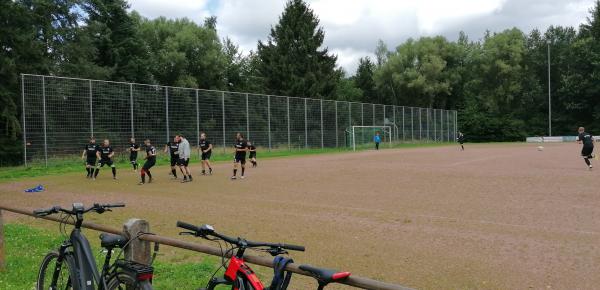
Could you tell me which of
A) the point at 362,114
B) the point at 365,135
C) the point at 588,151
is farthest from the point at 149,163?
the point at 362,114

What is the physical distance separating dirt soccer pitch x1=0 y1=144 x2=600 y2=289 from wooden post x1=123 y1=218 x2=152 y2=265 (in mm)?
2512

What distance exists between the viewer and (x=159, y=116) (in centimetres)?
2933

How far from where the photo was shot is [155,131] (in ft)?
94.1

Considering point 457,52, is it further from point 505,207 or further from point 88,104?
point 505,207

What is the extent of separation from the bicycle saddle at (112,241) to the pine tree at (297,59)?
2005 inches

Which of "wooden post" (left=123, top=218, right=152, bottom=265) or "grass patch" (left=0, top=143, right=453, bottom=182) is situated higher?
"wooden post" (left=123, top=218, right=152, bottom=265)

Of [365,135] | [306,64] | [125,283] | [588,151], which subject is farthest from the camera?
[306,64]

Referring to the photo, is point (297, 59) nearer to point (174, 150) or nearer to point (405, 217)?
point (174, 150)

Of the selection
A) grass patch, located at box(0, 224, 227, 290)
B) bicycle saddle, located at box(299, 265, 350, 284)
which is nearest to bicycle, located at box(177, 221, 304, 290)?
bicycle saddle, located at box(299, 265, 350, 284)

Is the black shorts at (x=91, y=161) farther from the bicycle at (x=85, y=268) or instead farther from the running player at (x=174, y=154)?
the bicycle at (x=85, y=268)

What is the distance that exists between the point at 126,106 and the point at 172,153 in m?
9.35

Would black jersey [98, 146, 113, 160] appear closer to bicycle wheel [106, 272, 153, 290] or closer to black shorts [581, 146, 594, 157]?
bicycle wheel [106, 272, 153, 290]

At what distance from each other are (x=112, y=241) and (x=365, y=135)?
→ 46062 mm

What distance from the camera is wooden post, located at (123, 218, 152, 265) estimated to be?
4332mm
